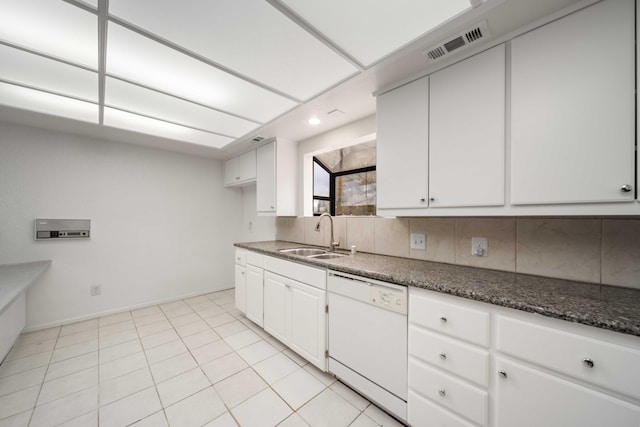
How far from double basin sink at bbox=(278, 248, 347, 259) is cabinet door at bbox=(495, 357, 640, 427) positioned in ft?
4.78

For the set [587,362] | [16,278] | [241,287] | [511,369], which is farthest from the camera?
[241,287]

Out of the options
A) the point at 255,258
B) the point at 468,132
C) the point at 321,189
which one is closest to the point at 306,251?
the point at 255,258

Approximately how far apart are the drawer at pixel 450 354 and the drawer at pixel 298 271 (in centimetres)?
72

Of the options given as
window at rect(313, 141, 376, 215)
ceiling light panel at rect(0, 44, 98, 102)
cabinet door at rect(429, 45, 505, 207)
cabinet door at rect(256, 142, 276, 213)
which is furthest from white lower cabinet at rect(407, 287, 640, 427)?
ceiling light panel at rect(0, 44, 98, 102)

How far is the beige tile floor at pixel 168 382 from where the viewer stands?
1.45 metres

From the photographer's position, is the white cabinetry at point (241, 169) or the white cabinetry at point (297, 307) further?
the white cabinetry at point (241, 169)

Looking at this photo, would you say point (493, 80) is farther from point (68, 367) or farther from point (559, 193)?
point (68, 367)

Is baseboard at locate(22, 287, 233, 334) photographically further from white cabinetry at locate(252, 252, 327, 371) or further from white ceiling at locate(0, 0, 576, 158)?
white ceiling at locate(0, 0, 576, 158)

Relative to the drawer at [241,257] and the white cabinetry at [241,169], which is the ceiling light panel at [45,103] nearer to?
the white cabinetry at [241,169]

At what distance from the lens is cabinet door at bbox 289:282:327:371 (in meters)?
1.77

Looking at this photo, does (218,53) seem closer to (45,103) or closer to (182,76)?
(182,76)

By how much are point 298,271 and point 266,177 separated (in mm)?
1512

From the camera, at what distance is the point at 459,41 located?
1.25 meters

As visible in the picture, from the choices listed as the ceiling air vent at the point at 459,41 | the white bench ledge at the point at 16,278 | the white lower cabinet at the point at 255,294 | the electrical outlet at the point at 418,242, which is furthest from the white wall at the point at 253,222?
the ceiling air vent at the point at 459,41
